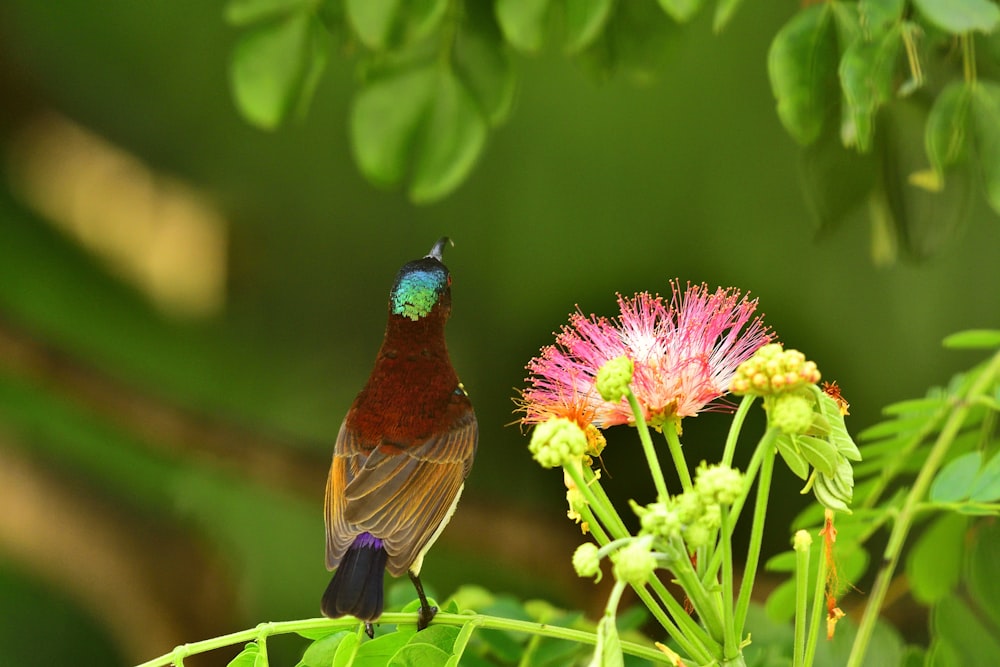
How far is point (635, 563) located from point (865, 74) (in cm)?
27

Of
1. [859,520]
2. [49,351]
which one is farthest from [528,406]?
[49,351]

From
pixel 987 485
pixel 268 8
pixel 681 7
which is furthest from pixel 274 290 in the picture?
pixel 987 485

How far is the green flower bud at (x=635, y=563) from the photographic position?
0.23 metres

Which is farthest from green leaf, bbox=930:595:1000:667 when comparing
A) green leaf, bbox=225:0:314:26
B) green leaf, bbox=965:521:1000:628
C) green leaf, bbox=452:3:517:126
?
green leaf, bbox=225:0:314:26

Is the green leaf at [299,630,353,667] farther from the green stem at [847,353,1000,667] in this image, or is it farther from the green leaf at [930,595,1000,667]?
the green leaf at [930,595,1000,667]

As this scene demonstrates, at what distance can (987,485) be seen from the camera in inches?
14.8

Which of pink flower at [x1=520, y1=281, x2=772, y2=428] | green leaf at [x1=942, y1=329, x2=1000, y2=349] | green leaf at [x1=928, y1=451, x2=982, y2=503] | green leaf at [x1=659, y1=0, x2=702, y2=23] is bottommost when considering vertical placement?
green leaf at [x1=928, y1=451, x2=982, y2=503]

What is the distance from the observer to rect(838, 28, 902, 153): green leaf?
397 mm

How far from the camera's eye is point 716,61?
0.81 metres

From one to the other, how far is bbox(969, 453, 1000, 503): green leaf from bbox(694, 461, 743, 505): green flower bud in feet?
0.56

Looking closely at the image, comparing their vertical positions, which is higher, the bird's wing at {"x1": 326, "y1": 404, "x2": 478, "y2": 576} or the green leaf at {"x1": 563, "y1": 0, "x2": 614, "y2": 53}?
the green leaf at {"x1": 563, "y1": 0, "x2": 614, "y2": 53}

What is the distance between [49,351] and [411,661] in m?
0.58

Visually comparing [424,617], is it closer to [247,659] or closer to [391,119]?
[247,659]

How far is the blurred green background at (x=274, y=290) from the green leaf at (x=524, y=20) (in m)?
0.31
